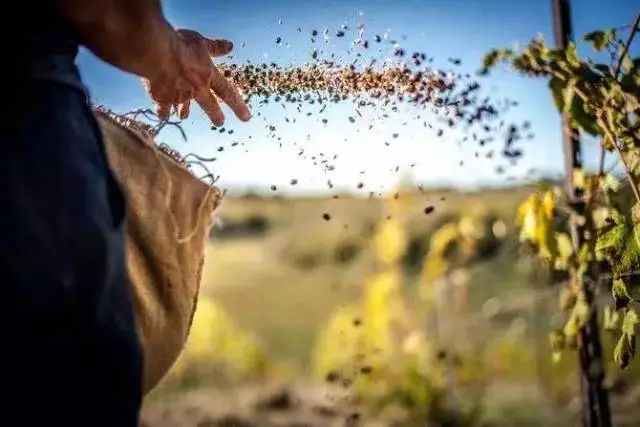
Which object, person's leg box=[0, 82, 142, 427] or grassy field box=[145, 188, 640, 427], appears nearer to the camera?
person's leg box=[0, 82, 142, 427]

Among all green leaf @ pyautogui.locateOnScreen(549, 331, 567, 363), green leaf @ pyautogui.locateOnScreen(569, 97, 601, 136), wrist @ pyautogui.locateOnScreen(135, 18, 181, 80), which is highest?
wrist @ pyautogui.locateOnScreen(135, 18, 181, 80)

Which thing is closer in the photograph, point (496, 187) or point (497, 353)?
point (496, 187)

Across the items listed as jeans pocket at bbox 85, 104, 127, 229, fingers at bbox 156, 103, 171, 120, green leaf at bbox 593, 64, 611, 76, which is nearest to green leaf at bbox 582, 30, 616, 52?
green leaf at bbox 593, 64, 611, 76

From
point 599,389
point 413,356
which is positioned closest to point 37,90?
point 599,389

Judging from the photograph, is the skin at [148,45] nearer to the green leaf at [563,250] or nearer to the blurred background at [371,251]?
the blurred background at [371,251]

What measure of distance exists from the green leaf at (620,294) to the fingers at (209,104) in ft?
1.78

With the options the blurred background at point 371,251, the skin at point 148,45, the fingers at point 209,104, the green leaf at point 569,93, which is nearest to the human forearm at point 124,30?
the skin at point 148,45

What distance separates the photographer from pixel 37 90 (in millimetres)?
777

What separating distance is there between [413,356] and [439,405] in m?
0.10

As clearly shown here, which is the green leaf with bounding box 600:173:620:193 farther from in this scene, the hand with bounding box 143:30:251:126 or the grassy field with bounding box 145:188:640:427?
the hand with bounding box 143:30:251:126

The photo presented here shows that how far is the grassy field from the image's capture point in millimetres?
1631

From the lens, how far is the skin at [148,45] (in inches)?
32.7

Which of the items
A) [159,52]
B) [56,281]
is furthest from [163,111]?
[56,281]

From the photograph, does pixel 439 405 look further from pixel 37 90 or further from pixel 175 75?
pixel 37 90
